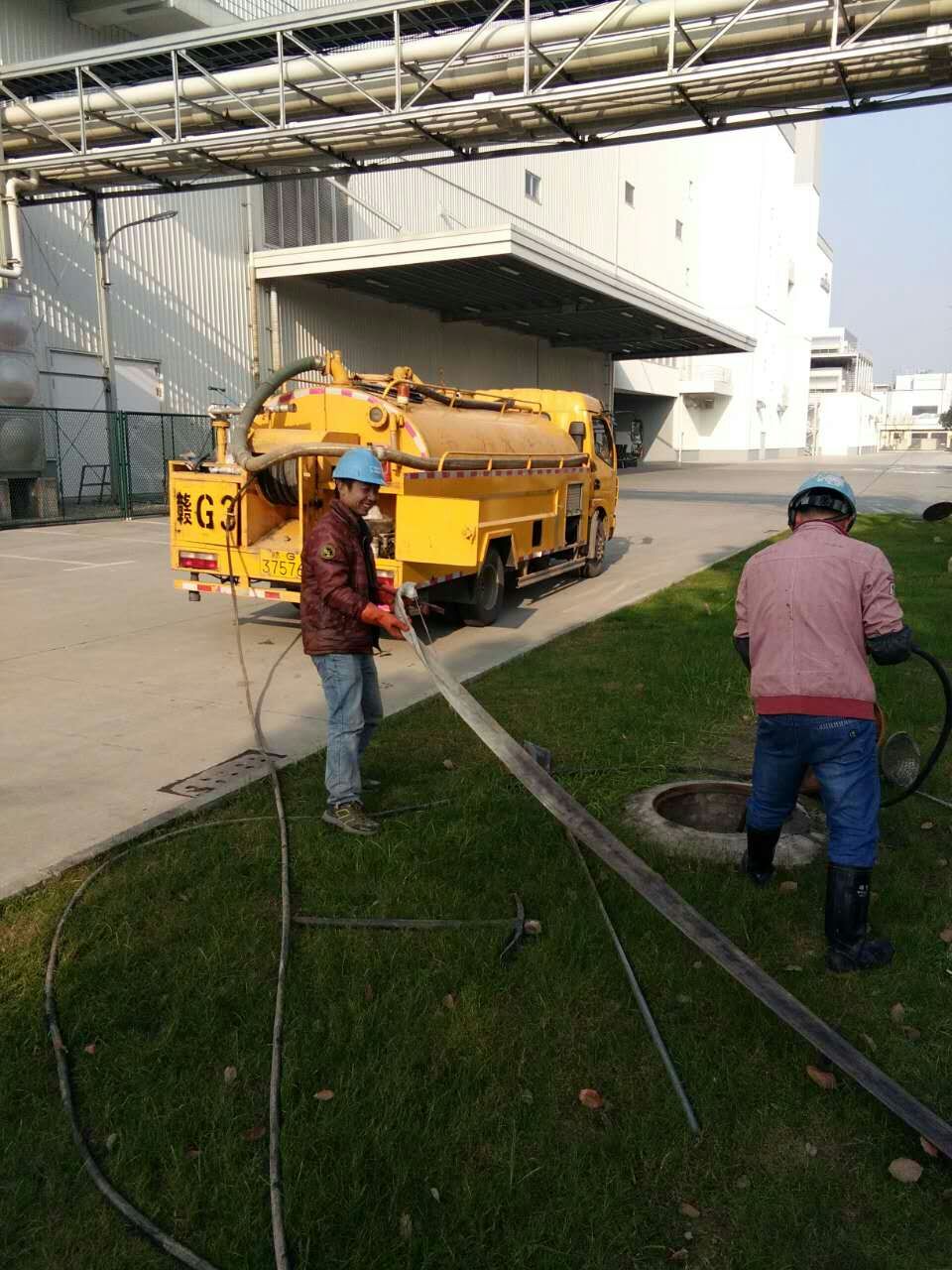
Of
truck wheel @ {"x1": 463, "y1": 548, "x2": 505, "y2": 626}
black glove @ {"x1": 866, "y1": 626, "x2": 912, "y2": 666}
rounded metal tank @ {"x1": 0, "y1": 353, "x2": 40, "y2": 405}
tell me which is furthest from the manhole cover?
rounded metal tank @ {"x1": 0, "y1": 353, "x2": 40, "y2": 405}

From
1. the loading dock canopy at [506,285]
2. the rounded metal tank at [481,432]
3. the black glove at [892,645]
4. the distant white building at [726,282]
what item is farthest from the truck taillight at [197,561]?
the distant white building at [726,282]

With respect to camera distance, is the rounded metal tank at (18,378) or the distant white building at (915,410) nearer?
the rounded metal tank at (18,378)

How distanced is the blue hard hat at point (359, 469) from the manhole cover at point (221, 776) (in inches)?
75.1

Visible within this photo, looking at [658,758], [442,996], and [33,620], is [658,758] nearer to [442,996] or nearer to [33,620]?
[442,996]

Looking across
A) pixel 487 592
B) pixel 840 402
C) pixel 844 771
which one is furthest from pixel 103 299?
pixel 840 402

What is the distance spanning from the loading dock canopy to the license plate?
689 inches

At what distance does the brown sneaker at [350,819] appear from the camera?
191 inches

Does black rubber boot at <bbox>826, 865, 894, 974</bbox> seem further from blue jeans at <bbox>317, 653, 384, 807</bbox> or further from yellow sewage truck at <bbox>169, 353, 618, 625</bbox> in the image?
yellow sewage truck at <bbox>169, 353, 618, 625</bbox>

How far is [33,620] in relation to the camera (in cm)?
1023

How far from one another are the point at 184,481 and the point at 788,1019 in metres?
7.90

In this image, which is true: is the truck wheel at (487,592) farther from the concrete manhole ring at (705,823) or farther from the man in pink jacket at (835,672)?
the man in pink jacket at (835,672)

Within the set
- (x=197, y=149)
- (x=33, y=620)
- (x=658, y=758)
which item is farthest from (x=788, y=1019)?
(x=197, y=149)

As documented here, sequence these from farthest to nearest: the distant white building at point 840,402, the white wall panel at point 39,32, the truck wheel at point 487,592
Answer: the distant white building at point 840,402
the white wall panel at point 39,32
the truck wheel at point 487,592

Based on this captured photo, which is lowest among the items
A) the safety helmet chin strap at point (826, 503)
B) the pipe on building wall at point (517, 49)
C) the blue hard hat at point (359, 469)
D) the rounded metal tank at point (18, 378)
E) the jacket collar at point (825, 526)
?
the jacket collar at point (825, 526)
